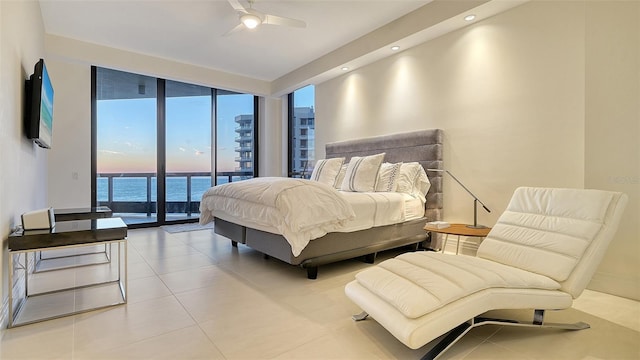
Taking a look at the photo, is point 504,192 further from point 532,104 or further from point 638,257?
point 638,257

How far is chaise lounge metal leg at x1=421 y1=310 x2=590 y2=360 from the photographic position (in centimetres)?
161

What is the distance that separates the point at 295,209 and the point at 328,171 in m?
1.97

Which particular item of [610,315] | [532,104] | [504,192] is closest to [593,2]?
[532,104]

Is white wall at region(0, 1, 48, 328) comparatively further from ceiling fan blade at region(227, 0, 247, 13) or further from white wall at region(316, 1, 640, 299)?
white wall at region(316, 1, 640, 299)

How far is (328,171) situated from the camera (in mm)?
4559

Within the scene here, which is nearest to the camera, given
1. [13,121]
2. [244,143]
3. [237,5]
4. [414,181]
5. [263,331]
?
[263,331]

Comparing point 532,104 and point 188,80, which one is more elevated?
point 188,80

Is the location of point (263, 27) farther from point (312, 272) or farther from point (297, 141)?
point (312, 272)

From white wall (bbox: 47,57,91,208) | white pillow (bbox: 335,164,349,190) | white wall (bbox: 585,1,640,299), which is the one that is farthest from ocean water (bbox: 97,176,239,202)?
white wall (bbox: 585,1,640,299)

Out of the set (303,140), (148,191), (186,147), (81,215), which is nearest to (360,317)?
(81,215)

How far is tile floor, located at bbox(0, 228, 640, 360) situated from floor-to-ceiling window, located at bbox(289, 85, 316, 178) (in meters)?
3.70

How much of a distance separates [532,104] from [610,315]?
6.23 ft

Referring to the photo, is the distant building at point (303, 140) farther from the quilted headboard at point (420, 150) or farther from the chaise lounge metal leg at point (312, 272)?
the chaise lounge metal leg at point (312, 272)

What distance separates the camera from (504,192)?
3271mm
